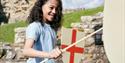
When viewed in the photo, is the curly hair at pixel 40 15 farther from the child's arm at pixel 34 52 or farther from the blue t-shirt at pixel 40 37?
the child's arm at pixel 34 52

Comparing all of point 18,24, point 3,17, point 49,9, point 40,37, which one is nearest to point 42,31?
point 40,37

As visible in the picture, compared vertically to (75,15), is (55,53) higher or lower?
lower

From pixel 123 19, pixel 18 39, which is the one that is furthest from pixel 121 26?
pixel 18 39

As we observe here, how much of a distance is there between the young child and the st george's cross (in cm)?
10

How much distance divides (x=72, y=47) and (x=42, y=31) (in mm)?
285

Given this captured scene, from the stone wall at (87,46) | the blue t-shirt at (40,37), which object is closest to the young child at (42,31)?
the blue t-shirt at (40,37)

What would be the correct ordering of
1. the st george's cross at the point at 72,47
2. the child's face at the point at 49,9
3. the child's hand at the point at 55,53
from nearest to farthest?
1. the child's hand at the point at 55,53
2. the child's face at the point at 49,9
3. the st george's cross at the point at 72,47

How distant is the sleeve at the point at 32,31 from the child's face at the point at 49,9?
111mm

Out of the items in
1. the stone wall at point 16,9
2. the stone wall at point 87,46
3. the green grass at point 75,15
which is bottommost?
the stone wall at point 87,46

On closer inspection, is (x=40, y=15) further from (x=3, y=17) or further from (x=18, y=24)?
(x=3, y=17)

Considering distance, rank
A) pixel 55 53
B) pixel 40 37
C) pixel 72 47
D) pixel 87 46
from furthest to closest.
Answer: pixel 87 46 < pixel 72 47 < pixel 40 37 < pixel 55 53

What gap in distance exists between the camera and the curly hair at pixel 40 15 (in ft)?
17.4

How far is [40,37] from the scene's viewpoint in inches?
207

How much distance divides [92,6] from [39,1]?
1.42 ft
